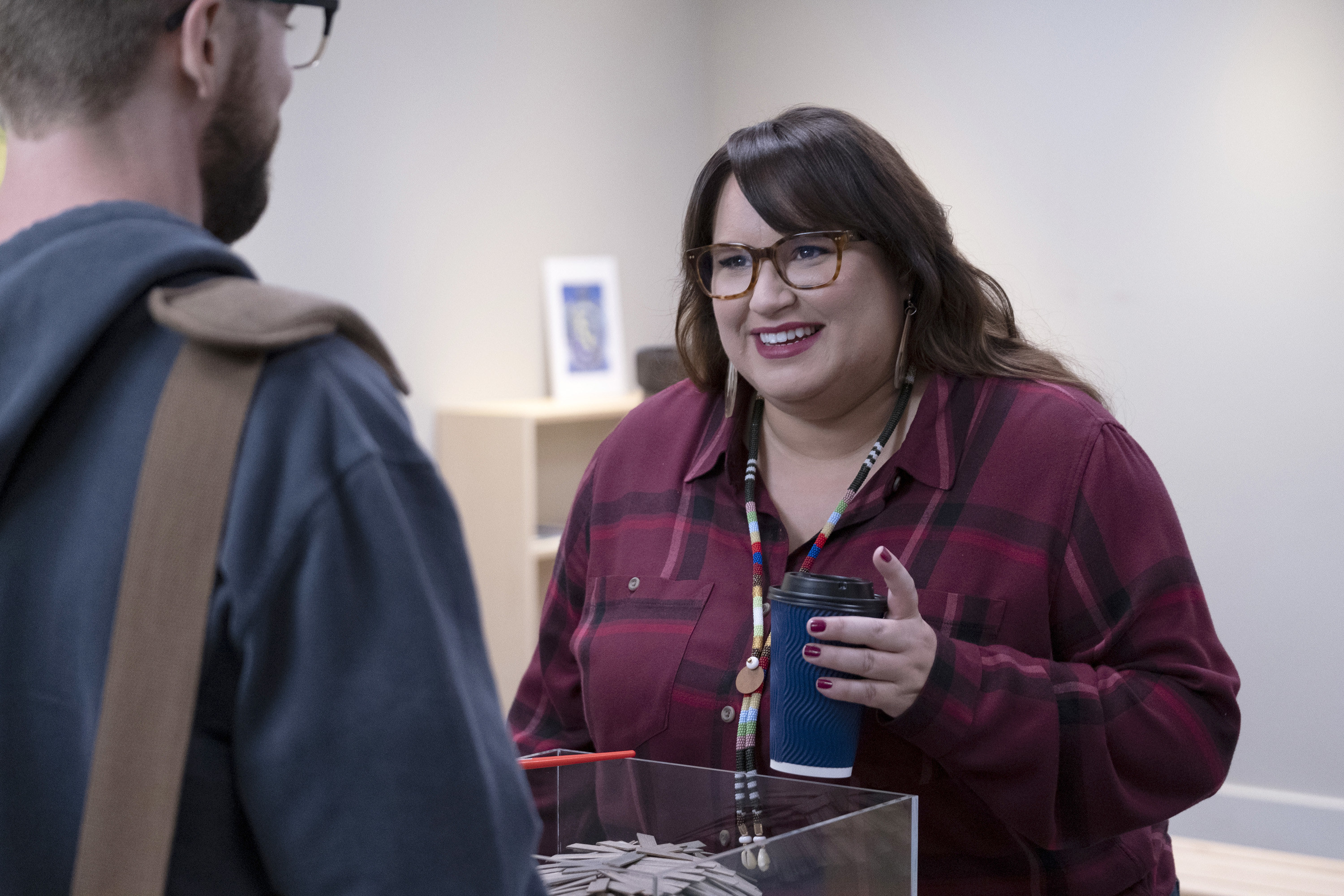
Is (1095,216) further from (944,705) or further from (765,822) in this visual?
(765,822)

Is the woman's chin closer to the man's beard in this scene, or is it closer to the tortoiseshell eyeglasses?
the tortoiseshell eyeglasses

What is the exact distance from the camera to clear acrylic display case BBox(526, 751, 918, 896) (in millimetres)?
1038

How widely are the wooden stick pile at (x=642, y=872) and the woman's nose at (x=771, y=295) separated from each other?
78cm

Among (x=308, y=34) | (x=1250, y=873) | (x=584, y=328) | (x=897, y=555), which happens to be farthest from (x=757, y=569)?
(x=584, y=328)

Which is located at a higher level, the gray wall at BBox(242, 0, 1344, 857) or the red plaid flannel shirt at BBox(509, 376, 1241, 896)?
the gray wall at BBox(242, 0, 1344, 857)

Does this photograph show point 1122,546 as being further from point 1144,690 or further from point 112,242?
point 112,242

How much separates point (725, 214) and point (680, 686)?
0.66 meters

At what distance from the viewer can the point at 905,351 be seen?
1705 mm

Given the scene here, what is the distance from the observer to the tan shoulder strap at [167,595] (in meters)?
0.60

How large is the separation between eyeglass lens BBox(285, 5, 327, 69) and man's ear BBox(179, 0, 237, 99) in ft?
0.22

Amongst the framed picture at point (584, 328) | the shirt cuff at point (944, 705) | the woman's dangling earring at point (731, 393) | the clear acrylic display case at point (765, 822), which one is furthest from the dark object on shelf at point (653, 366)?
the clear acrylic display case at point (765, 822)

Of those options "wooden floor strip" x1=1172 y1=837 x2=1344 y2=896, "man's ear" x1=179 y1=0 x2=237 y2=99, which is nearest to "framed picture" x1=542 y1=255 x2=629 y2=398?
"wooden floor strip" x1=1172 y1=837 x2=1344 y2=896

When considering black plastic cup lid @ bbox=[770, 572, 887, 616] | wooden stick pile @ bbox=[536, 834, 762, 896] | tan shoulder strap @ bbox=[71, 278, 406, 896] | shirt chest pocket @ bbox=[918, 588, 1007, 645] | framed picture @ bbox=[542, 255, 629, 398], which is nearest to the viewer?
tan shoulder strap @ bbox=[71, 278, 406, 896]

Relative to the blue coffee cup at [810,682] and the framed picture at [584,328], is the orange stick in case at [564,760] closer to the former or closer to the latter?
the blue coffee cup at [810,682]
